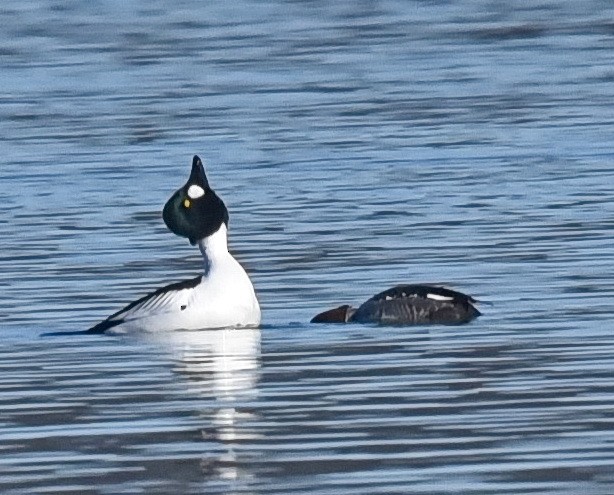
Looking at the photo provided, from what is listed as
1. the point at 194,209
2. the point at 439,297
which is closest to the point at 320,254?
the point at 194,209

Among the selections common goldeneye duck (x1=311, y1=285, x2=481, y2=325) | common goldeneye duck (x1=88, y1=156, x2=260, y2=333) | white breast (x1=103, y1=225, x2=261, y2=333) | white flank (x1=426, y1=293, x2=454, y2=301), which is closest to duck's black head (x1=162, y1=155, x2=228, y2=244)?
common goldeneye duck (x1=88, y1=156, x2=260, y2=333)

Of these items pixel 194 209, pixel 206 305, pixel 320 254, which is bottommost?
pixel 320 254

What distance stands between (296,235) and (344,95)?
1080 centimetres

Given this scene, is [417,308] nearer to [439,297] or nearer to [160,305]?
[439,297]

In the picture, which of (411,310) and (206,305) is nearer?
(411,310)

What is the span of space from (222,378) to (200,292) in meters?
2.49

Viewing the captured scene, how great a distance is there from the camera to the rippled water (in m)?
10.2

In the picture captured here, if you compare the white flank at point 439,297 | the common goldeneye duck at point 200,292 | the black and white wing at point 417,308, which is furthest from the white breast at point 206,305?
the white flank at point 439,297

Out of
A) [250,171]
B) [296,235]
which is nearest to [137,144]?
[250,171]

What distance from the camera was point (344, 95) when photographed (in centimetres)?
2897

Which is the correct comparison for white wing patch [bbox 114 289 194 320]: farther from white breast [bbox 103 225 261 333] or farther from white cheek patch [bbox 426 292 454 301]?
white cheek patch [bbox 426 292 454 301]

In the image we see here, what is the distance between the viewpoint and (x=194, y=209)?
15586mm

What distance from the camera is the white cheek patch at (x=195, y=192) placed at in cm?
1555

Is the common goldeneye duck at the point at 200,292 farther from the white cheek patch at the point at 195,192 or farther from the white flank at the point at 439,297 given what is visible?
the white flank at the point at 439,297
